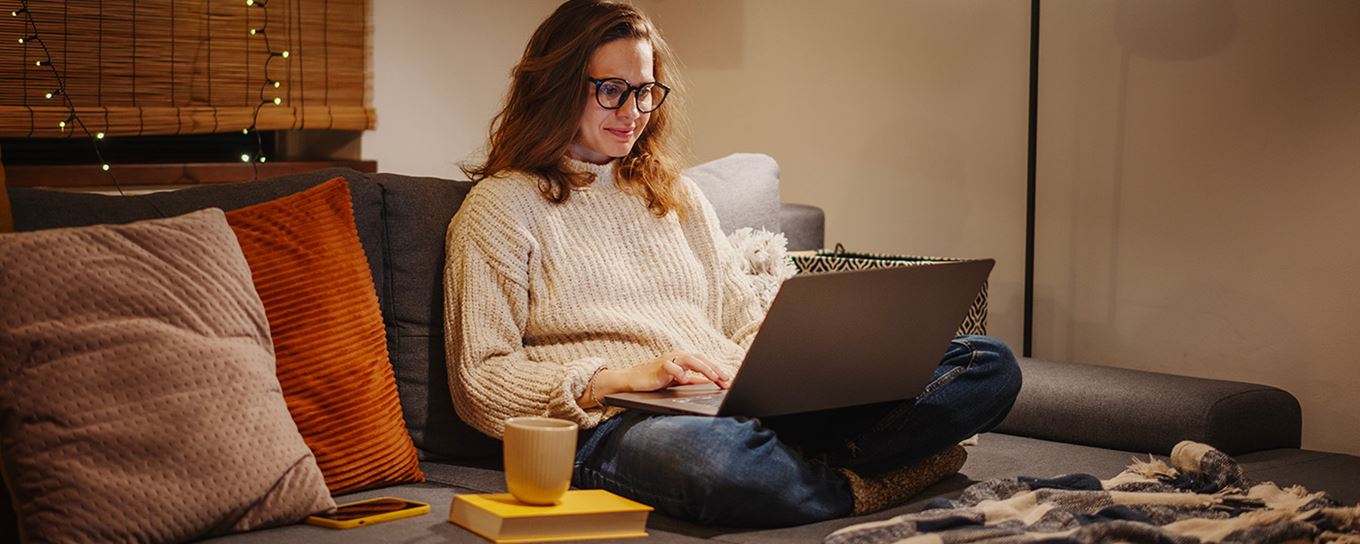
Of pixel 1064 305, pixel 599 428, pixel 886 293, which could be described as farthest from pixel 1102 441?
pixel 1064 305

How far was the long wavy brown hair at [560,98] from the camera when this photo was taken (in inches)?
89.3

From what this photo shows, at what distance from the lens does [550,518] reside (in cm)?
162

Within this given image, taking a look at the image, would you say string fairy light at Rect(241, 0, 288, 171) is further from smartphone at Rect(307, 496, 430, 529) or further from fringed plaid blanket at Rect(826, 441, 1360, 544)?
fringed plaid blanket at Rect(826, 441, 1360, 544)

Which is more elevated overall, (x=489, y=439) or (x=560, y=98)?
(x=560, y=98)

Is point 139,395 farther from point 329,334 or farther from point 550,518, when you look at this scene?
point 550,518

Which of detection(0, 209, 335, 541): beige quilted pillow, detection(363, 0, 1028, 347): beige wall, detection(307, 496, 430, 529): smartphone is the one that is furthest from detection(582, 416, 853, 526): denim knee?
detection(363, 0, 1028, 347): beige wall

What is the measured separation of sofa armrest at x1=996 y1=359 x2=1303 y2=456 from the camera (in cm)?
228

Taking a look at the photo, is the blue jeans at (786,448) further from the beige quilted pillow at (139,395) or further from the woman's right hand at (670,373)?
→ the beige quilted pillow at (139,395)

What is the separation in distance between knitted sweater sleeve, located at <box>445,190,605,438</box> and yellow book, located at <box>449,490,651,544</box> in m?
0.26

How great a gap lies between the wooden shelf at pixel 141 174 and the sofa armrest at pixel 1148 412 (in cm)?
143

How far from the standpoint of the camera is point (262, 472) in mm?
1620

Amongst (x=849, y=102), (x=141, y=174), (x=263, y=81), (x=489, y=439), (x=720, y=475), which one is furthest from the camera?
(x=849, y=102)

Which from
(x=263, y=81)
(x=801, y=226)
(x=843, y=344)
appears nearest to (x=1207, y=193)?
(x=801, y=226)

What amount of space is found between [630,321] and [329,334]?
0.51 metres
